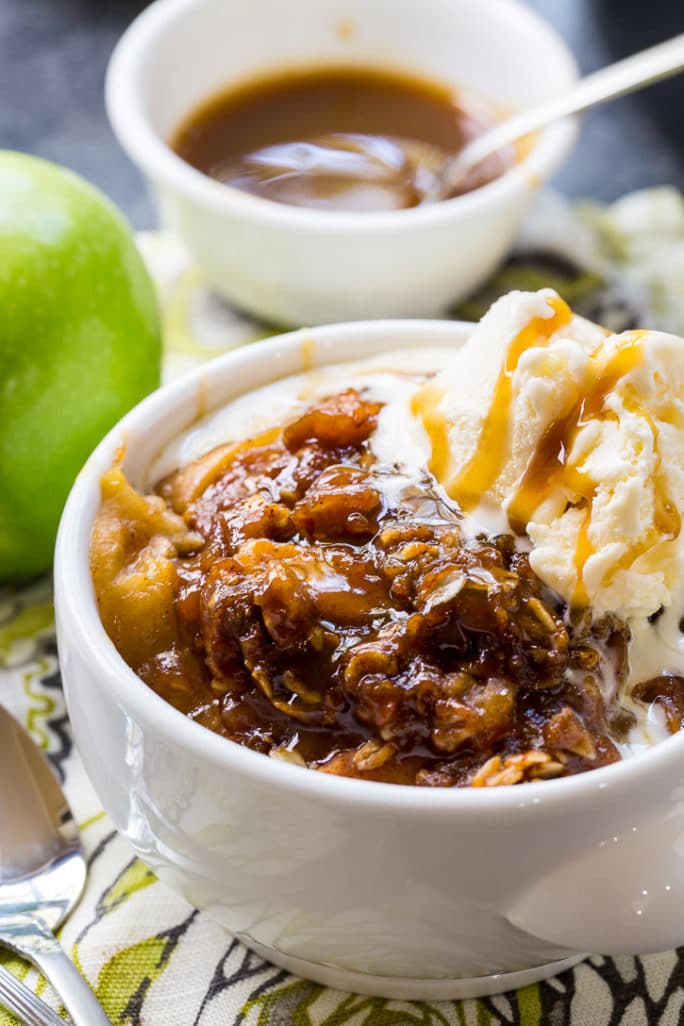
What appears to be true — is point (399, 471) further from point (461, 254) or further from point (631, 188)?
point (631, 188)

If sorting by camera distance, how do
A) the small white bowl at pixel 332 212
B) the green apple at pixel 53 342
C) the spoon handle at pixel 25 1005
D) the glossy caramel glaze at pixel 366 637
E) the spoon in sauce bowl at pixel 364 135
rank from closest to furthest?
the glossy caramel glaze at pixel 366 637, the spoon handle at pixel 25 1005, the green apple at pixel 53 342, the small white bowl at pixel 332 212, the spoon in sauce bowl at pixel 364 135

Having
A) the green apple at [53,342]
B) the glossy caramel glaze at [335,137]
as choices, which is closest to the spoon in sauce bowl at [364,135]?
the glossy caramel glaze at [335,137]

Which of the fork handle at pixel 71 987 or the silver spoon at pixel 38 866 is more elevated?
the fork handle at pixel 71 987

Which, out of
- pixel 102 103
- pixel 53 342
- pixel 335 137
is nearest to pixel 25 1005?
pixel 53 342

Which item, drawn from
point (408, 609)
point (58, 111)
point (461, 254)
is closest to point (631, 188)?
point (461, 254)

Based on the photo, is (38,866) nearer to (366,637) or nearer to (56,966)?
(56,966)

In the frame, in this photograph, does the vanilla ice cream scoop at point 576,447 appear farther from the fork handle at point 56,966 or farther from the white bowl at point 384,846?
the fork handle at point 56,966

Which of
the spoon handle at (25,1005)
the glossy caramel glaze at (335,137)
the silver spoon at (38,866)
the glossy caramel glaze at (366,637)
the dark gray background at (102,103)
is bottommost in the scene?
the silver spoon at (38,866)

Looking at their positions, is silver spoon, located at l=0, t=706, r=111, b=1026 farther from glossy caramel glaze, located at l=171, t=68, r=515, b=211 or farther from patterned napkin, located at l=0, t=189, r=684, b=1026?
glossy caramel glaze, located at l=171, t=68, r=515, b=211
